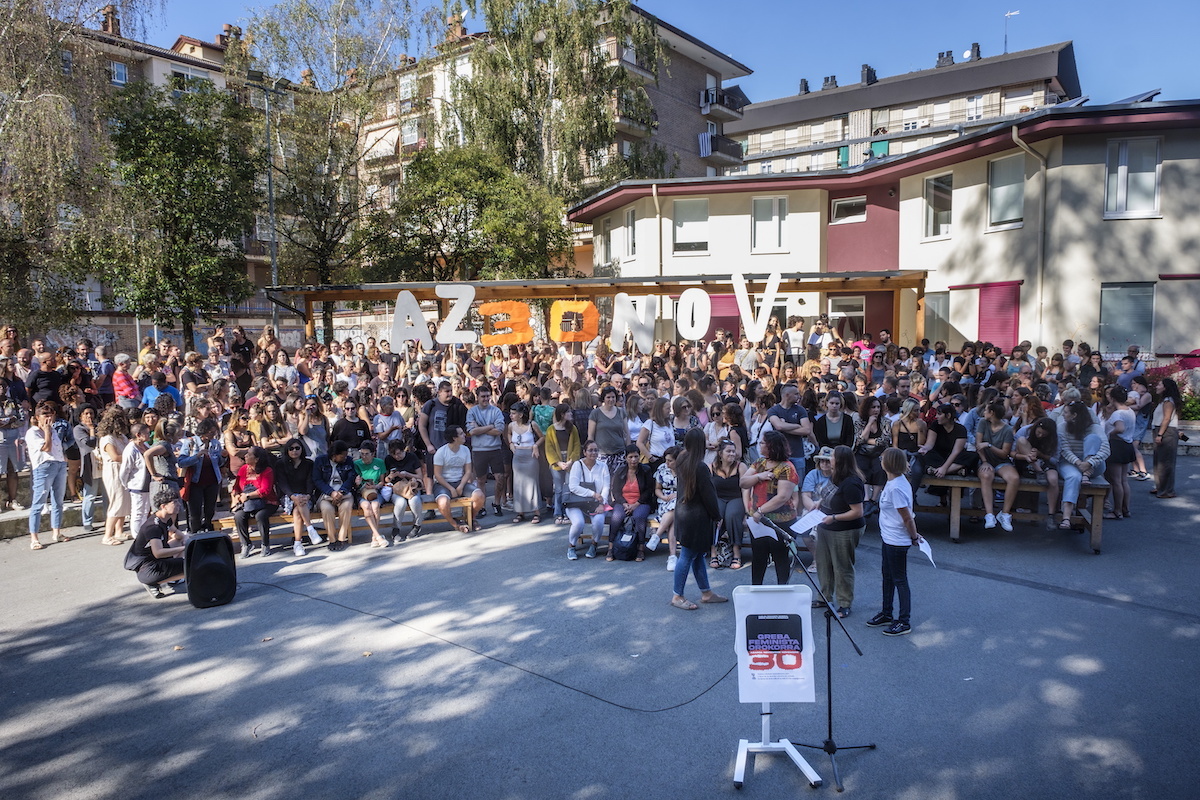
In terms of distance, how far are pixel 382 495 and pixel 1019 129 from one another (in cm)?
1664

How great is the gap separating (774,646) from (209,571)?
5.75 metres

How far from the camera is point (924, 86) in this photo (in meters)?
48.5

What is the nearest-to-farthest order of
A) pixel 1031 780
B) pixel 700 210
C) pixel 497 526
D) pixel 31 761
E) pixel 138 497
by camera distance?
pixel 1031 780 → pixel 31 761 → pixel 138 497 → pixel 497 526 → pixel 700 210

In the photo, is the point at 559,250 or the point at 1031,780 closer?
the point at 1031,780

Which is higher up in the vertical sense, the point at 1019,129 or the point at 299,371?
the point at 1019,129

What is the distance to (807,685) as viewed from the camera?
4.56m

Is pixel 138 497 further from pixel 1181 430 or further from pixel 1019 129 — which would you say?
pixel 1019 129

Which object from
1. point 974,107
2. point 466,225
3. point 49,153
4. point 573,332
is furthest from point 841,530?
point 974,107

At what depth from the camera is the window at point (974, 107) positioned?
1852 inches

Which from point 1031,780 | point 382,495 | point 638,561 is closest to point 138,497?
point 382,495

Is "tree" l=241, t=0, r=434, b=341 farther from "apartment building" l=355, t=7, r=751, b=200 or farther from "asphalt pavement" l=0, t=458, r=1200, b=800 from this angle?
"asphalt pavement" l=0, t=458, r=1200, b=800

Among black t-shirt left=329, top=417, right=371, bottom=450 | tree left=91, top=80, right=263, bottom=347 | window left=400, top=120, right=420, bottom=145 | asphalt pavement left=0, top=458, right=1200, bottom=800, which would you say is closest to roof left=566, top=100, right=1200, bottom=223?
window left=400, top=120, right=420, bottom=145

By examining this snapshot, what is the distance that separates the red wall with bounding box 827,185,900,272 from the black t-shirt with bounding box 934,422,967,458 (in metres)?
14.9

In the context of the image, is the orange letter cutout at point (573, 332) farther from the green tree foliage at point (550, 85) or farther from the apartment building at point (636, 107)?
the apartment building at point (636, 107)
